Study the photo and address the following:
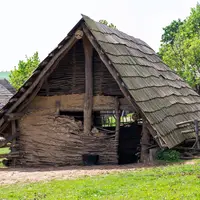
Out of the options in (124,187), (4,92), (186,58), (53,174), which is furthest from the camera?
(186,58)

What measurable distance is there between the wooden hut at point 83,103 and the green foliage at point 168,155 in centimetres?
34

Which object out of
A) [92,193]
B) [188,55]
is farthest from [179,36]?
[92,193]

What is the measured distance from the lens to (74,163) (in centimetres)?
1361

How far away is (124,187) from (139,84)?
17.3 feet

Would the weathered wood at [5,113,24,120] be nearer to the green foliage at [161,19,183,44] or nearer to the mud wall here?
the mud wall

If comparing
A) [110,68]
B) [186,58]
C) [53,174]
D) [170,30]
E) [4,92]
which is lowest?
[53,174]

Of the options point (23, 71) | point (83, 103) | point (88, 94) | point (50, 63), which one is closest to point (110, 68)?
point (88, 94)

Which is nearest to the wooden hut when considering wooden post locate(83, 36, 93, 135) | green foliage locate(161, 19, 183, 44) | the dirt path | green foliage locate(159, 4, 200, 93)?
wooden post locate(83, 36, 93, 135)

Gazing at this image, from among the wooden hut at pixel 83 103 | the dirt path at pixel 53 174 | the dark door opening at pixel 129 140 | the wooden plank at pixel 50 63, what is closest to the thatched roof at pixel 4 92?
the wooden hut at pixel 83 103

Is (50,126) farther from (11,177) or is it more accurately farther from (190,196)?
(190,196)

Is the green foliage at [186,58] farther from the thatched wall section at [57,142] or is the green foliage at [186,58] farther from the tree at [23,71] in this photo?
the thatched wall section at [57,142]

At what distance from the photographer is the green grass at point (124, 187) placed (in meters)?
7.29

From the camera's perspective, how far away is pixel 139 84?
12766mm

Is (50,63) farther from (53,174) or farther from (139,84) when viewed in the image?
(53,174)
